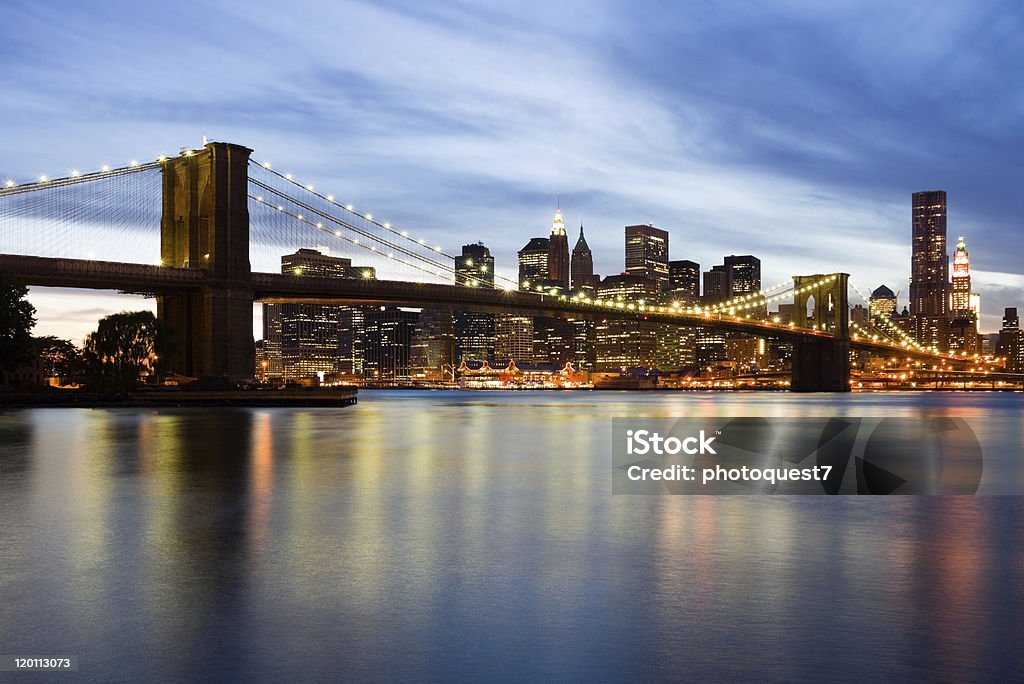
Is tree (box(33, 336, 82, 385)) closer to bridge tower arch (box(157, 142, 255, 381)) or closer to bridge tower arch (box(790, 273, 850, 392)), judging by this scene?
bridge tower arch (box(157, 142, 255, 381))

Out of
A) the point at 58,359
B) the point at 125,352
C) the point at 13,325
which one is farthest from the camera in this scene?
the point at 58,359

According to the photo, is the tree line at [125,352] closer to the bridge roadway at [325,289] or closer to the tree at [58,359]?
the bridge roadway at [325,289]

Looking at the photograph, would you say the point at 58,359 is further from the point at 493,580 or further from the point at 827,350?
the point at 493,580

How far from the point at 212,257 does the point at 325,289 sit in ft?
37.3

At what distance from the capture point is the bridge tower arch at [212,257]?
227 ft

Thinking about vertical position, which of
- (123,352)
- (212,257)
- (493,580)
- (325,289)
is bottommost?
(493,580)

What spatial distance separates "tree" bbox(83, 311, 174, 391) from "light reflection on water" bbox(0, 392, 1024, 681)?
49.6 metres

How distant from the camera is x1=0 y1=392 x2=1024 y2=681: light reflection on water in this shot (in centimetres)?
775

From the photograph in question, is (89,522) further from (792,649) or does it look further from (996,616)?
(996,616)

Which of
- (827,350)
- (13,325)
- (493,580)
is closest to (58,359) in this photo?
(13,325)

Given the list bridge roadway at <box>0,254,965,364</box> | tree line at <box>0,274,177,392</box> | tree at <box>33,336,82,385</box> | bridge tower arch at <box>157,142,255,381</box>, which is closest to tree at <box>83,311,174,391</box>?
tree line at <box>0,274,177,392</box>

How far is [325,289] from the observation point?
7862 centimetres

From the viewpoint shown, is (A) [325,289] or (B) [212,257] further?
(A) [325,289]

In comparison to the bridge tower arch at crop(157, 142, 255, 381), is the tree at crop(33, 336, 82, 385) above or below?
below
